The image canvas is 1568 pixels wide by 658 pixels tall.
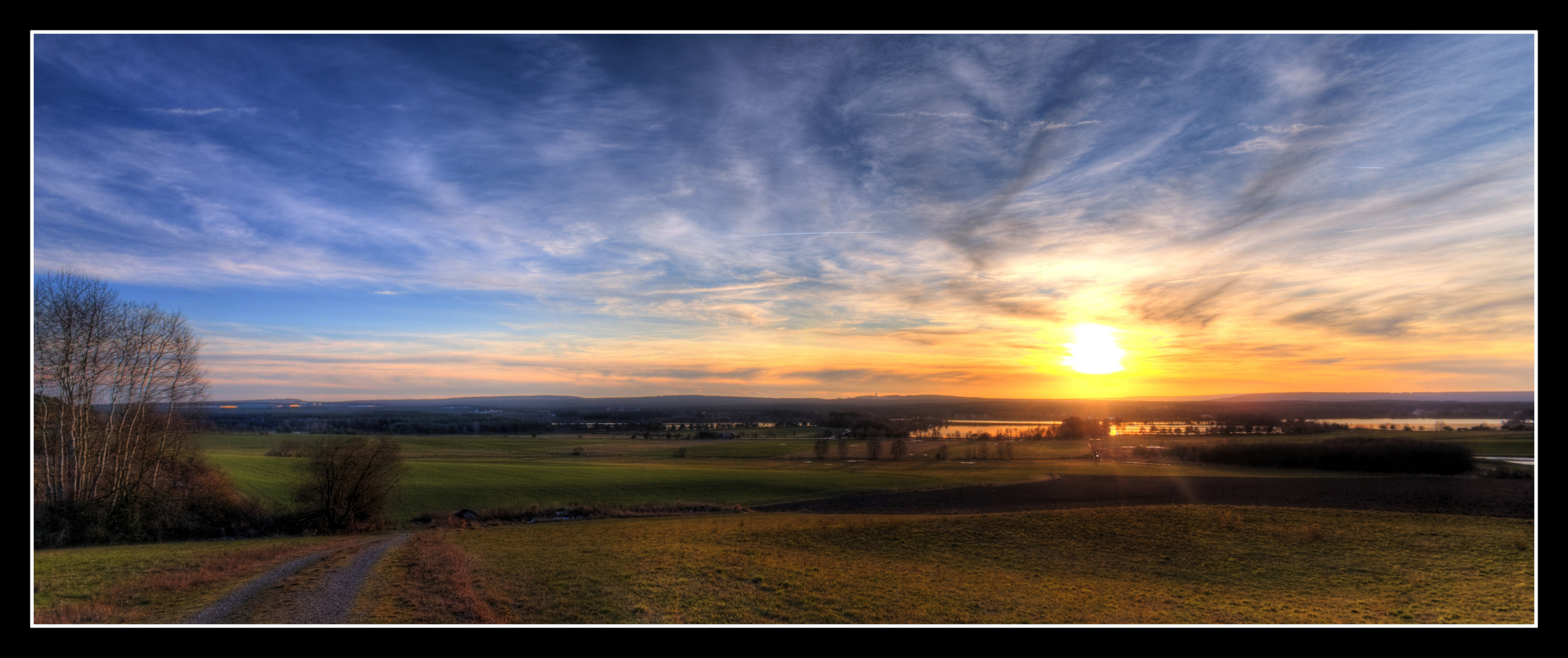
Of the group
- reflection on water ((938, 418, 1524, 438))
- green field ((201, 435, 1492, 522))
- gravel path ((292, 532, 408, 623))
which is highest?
gravel path ((292, 532, 408, 623))

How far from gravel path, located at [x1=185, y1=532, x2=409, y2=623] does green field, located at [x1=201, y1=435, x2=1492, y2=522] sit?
21.2m

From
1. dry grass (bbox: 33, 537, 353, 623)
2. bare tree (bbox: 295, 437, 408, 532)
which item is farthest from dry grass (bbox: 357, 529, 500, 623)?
bare tree (bbox: 295, 437, 408, 532)

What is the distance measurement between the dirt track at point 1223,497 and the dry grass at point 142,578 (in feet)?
93.7

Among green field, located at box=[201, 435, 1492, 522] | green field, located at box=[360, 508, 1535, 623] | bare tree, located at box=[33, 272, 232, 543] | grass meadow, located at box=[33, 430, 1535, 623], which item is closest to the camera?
grass meadow, located at box=[33, 430, 1535, 623]

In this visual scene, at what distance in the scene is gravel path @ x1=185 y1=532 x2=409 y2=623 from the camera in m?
10.2

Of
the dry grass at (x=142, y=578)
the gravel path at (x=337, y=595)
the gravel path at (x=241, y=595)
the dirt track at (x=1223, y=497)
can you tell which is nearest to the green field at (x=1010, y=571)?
the gravel path at (x=337, y=595)

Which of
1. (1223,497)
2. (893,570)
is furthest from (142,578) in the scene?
(1223,497)

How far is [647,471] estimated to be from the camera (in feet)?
180

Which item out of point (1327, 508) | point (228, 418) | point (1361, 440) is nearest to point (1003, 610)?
point (1327, 508)

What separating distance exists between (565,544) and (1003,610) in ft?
54.3

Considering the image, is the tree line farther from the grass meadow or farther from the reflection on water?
the reflection on water

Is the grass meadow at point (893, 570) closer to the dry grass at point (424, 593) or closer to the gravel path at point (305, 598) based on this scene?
the dry grass at point (424, 593)

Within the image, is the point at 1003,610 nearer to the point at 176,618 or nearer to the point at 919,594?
the point at 919,594

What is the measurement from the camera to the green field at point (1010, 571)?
12.3 metres
